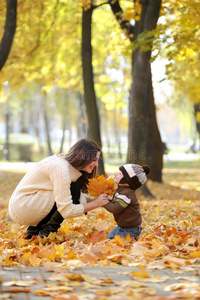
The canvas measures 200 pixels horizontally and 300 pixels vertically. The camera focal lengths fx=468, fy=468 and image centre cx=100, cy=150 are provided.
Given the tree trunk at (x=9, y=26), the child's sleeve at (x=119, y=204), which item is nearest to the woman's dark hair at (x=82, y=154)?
the child's sleeve at (x=119, y=204)

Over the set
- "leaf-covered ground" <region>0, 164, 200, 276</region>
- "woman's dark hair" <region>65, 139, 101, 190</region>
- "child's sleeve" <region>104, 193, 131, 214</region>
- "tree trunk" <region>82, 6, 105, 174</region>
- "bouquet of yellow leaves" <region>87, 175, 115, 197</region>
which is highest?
"tree trunk" <region>82, 6, 105, 174</region>

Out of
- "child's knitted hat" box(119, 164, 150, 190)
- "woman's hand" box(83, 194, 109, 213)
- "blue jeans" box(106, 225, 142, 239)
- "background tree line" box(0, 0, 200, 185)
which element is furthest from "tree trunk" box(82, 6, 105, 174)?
"woman's hand" box(83, 194, 109, 213)

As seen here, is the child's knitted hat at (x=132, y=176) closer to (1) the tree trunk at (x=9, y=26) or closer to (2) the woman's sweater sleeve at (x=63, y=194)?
(2) the woman's sweater sleeve at (x=63, y=194)

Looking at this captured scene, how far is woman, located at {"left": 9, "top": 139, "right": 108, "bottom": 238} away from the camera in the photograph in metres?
4.93

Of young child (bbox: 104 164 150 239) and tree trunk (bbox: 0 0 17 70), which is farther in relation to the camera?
tree trunk (bbox: 0 0 17 70)

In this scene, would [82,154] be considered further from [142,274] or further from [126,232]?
[142,274]

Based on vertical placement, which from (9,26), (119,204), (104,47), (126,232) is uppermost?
(104,47)

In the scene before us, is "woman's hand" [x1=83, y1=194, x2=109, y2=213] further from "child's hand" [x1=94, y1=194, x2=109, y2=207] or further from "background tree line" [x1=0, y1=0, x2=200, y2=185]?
"background tree line" [x1=0, y1=0, x2=200, y2=185]

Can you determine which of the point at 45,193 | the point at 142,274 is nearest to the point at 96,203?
the point at 45,193

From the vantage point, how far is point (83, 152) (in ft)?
16.4

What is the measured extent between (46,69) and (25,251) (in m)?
14.1

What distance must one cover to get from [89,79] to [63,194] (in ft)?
24.0

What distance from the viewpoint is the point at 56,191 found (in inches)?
194

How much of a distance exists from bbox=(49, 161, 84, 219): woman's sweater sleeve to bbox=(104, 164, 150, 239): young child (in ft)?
1.32
